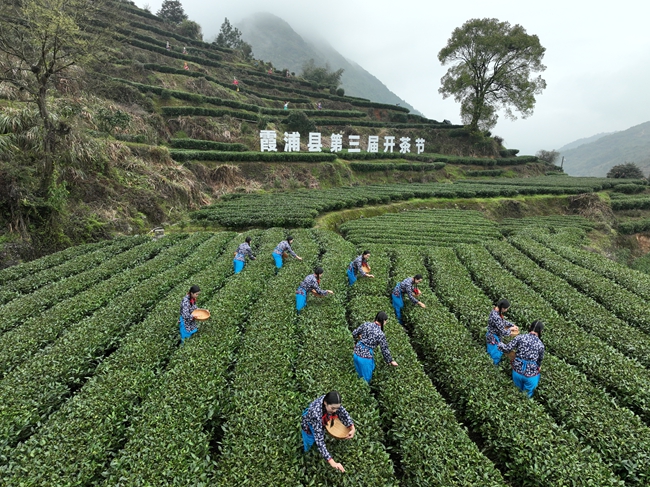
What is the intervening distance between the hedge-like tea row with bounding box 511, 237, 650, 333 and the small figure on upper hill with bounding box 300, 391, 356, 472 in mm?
12082

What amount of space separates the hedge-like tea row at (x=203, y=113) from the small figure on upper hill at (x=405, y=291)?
36.9m

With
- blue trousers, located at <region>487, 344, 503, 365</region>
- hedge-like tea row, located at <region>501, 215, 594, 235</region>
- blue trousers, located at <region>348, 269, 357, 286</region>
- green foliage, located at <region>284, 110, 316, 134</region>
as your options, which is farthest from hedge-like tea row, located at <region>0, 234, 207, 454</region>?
green foliage, located at <region>284, 110, 316, 134</region>

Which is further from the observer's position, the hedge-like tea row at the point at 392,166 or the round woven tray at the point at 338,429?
the hedge-like tea row at the point at 392,166

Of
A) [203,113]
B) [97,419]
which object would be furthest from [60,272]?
[203,113]

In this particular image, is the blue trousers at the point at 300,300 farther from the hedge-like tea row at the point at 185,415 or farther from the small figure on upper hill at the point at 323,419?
the small figure on upper hill at the point at 323,419

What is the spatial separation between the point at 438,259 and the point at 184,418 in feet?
46.1

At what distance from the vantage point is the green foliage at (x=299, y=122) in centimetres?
4509

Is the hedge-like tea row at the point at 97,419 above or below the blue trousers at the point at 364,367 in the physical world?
below

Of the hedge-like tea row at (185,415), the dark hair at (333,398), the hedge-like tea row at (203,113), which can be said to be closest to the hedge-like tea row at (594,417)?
the dark hair at (333,398)

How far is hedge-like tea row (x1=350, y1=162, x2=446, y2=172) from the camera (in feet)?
140

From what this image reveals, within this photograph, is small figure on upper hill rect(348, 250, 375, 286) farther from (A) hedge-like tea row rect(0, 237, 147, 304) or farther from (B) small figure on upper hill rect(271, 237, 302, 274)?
(A) hedge-like tea row rect(0, 237, 147, 304)

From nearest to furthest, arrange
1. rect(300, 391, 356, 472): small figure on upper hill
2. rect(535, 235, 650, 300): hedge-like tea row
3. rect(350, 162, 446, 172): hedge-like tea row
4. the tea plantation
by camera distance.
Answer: rect(300, 391, 356, 472): small figure on upper hill < the tea plantation < rect(535, 235, 650, 300): hedge-like tea row < rect(350, 162, 446, 172): hedge-like tea row

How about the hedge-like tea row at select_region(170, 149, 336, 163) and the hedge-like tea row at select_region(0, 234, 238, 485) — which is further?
the hedge-like tea row at select_region(170, 149, 336, 163)

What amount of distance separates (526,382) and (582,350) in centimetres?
313
